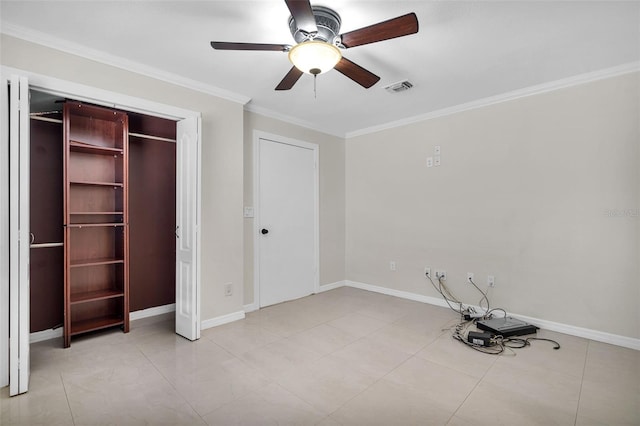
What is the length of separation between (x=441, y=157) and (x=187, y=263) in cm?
320

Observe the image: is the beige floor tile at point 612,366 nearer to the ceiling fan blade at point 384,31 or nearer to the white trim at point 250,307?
the ceiling fan blade at point 384,31

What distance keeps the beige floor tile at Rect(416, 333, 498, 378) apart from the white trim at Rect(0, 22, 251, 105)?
314cm

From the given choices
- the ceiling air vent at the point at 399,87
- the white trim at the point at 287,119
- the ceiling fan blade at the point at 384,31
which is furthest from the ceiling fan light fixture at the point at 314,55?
the white trim at the point at 287,119

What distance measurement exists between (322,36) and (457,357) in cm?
265

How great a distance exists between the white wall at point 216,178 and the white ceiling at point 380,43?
0.18 m

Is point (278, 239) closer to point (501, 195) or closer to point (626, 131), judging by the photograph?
point (501, 195)

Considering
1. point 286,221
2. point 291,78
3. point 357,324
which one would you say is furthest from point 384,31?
point 286,221

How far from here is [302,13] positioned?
5.33ft

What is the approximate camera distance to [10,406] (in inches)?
73.2

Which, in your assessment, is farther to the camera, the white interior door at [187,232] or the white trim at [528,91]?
the white interior door at [187,232]

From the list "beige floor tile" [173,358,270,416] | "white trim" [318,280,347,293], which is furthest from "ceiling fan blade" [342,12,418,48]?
"white trim" [318,280,347,293]

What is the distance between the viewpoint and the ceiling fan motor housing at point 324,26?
1937 millimetres

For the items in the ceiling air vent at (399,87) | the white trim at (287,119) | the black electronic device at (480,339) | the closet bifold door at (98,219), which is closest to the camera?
the black electronic device at (480,339)

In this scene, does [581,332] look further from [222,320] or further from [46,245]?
[46,245]
